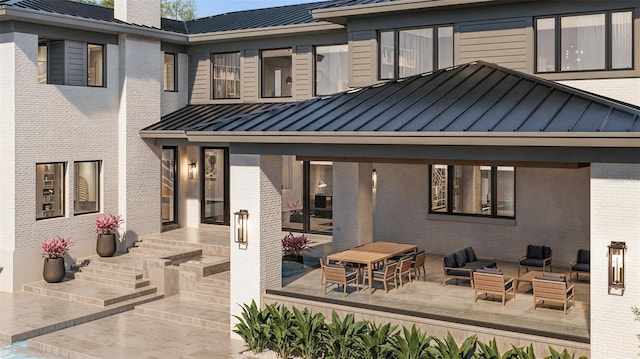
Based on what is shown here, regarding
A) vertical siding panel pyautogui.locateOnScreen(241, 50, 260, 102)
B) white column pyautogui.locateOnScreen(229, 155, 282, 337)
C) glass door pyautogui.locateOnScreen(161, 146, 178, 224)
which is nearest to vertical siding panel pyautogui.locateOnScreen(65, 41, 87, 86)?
glass door pyautogui.locateOnScreen(161, 146, 178, 224)

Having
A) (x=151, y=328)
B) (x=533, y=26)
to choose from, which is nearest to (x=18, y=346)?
(x=151, y=328)

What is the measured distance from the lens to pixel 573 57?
60.1 ft

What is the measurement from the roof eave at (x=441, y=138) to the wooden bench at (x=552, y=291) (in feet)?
11.8

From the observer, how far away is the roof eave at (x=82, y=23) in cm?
2070

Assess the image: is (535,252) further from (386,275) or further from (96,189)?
(96,189)

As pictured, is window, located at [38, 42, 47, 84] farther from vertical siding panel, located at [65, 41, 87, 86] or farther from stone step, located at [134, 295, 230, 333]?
stone step, located at [134, 295, 230, 333]

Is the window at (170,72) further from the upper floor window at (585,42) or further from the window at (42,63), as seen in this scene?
the upper floor window at (585,42)

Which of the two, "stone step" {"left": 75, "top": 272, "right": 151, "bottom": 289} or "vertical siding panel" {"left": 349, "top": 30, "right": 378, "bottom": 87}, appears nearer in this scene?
"stone step" {"left": 75, "top": 272, "right": 151, "bottom": 289}

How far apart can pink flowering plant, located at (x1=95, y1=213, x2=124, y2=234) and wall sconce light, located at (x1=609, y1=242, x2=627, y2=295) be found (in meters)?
16.8

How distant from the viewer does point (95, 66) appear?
24281 millimetres

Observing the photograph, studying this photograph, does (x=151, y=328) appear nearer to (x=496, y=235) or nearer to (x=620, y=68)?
(x=496, y=235)

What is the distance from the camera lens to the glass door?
26.9 meters

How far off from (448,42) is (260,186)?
7.67 metres

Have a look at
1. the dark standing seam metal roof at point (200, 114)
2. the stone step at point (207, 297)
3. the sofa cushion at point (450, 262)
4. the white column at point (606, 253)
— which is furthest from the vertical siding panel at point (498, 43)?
the stone step at point (207, 297)
